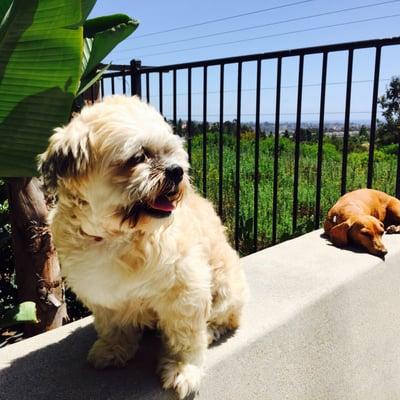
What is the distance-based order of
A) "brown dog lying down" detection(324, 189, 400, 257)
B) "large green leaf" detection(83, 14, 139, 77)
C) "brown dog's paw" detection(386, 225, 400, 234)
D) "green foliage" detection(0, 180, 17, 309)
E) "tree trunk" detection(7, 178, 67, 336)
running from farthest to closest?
1. "brown dog's paw" detection(386, 225, 400, 234)
2. "brown dog lying down" detection(324, 189, 400, 257)
3. "green foliage" detection(0, 180, 17, 309)
4. "tree trunk" detection(7, 178, 67, 336)
5. "large green leaf" detection(83, 14, 139, 77)

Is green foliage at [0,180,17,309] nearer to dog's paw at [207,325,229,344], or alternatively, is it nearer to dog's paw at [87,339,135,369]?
dog's paw at [87,339,135,369]

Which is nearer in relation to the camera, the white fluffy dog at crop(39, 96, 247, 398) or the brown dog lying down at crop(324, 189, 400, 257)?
the white fluffy dog at crop(39, 96, 247, 398)

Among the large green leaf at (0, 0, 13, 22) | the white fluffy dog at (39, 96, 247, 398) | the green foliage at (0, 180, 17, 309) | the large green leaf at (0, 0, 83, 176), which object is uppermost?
the large green leaf at (0, 0, 13, 22)

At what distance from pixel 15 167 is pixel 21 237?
0.53m

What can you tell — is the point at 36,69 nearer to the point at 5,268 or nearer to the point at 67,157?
the point at 67,157

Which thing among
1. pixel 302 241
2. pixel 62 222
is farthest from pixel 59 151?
pixel 302 241

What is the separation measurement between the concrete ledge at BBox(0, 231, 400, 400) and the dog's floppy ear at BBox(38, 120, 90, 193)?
2.32ft

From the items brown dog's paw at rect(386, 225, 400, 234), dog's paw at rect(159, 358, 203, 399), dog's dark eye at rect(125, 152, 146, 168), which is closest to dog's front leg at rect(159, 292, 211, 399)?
dog's paw at rect(159, 358, 203, 399)

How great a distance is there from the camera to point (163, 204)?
1.47 m

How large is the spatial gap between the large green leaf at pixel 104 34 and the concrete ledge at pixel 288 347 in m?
1.19

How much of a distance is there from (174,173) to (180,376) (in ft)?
2.36

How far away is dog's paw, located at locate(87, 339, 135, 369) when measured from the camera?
1.67 m

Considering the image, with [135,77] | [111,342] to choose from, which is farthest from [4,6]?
[135,77]

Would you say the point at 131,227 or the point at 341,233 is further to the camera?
the point at 341,233
